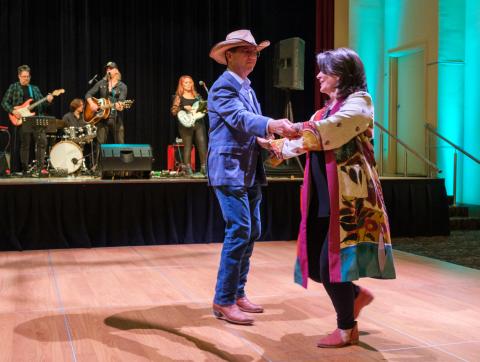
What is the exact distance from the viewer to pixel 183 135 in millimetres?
7758

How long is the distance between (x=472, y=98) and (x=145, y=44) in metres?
5.45

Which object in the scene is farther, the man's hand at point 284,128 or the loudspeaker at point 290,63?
the loudspeaker at point 290,63

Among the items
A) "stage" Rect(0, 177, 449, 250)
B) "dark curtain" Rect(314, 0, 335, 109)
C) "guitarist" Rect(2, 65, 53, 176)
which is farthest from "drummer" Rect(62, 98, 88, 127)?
"dark curtain" Rect(314, 0, 335, 109)

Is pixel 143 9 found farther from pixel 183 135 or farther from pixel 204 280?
Answer: pixel 204 280

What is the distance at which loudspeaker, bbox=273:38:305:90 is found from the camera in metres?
7.20

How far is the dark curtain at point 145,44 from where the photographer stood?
988 centimetres

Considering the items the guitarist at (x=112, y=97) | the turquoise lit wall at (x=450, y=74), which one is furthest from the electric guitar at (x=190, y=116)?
the turquoise lit wall at (x=450, y=74)

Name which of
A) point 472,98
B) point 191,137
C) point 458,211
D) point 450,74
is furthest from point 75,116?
point 472,98

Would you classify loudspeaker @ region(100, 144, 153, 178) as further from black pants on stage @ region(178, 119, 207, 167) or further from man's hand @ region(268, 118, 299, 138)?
man's hand @ region(268, 118, 299, 138)

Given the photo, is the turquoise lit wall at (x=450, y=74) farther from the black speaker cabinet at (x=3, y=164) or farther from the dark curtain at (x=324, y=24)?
the black speaker cabinet at (x=3, y=164)

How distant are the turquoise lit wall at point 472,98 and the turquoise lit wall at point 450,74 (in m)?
0.14

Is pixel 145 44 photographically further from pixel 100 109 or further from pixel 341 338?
pixel 341 338

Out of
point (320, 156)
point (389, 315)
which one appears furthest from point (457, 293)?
point (320, 156)

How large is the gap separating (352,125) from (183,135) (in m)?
5.55
